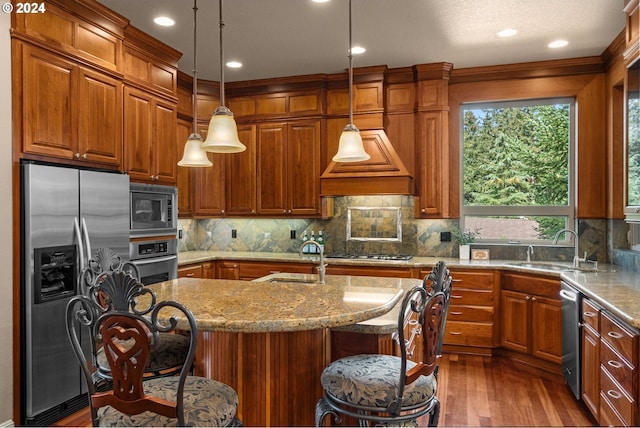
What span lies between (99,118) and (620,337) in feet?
11.8

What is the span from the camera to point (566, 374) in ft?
11.1

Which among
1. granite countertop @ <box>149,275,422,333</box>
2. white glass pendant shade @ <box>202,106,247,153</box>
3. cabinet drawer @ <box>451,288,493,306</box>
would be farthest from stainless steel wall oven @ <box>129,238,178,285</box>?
cabinet drawer @ <box>451,288,493,306</box>

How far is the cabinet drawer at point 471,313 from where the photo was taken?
4164 mm

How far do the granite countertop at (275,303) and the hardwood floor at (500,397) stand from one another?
3.96ft

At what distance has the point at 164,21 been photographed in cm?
347

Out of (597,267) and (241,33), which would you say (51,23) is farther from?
(597,267)

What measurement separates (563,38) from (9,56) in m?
4.10

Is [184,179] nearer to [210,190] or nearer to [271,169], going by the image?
[210,190]

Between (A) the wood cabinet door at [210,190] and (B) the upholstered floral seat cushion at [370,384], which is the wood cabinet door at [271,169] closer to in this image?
(A) the wood cabinet door at [210,190]

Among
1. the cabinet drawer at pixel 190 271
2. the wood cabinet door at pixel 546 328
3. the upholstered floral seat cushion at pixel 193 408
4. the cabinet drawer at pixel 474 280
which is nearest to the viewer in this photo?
the upholstered floral seat cushion at pixel 193 408

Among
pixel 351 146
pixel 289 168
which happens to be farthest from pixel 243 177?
pixel 351 146

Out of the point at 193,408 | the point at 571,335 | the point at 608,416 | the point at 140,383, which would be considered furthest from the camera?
the point at 571,335

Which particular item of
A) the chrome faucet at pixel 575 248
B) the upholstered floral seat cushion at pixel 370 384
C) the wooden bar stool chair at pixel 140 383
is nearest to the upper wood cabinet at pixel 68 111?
the wooden bar stool chair at pixel 140 383

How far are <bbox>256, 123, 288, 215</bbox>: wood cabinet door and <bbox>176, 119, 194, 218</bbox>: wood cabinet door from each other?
796 millimetres
